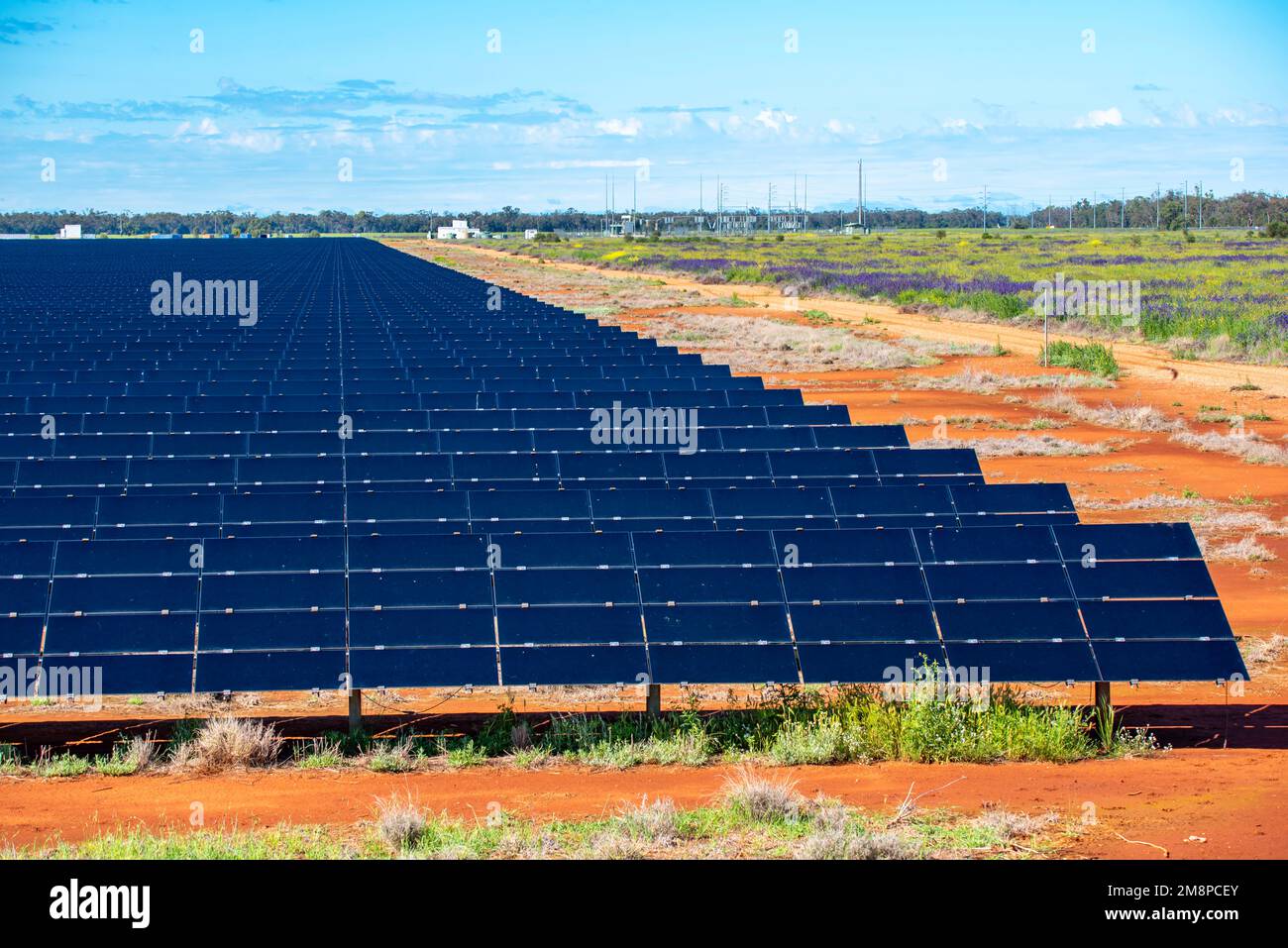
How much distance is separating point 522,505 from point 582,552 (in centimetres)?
256

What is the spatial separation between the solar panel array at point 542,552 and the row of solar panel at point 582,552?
22 mm

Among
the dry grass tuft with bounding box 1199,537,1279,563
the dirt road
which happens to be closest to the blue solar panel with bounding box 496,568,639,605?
the dry grass tuft with bounding box 1199,537,1279,563

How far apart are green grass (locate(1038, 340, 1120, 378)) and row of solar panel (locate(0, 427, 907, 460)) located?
54.9ft

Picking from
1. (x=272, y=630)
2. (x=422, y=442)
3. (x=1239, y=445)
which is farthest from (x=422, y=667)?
(x=1239, y=445)

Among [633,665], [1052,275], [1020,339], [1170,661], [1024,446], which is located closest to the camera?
[633,665]

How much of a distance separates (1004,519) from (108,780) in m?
8.15

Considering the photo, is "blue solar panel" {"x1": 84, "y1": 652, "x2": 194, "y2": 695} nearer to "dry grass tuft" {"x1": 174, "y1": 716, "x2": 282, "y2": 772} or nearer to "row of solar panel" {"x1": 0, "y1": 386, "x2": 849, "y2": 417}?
"dry grass tuft" {"x1": 174, "y1": 716, "x2": 282, "y2": 772}

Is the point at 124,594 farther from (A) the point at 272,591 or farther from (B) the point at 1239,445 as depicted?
(B) the point at 1239,445

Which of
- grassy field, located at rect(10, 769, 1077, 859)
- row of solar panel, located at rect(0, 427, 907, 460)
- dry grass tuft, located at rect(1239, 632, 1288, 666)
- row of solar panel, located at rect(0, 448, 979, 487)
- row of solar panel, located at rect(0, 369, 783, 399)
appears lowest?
dry grass tuft, located at rect(1239, 632, 1288, 666)

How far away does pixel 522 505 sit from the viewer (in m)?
13.4

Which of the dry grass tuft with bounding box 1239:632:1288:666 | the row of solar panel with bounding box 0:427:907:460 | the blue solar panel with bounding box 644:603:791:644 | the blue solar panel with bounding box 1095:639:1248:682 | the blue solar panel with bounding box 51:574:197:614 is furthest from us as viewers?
the row of solar panel with bounding box 0:427:907:460

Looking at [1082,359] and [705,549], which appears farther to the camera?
[1082,359]

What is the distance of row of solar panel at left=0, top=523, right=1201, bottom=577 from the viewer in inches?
422

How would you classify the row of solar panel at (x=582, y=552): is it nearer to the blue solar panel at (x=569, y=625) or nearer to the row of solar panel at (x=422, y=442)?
the blue solar panel at (x=569, y=625)
